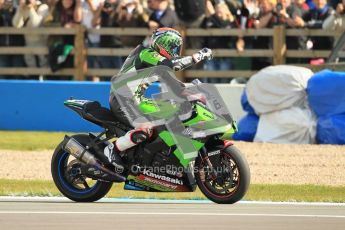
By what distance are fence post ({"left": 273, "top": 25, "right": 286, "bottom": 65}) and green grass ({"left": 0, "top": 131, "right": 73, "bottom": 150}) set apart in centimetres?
395

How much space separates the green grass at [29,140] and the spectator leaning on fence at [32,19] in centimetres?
222

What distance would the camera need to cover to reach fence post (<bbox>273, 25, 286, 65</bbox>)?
18.1 meters

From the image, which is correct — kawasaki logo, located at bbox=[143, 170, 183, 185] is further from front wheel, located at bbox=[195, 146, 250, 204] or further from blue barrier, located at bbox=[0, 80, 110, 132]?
blue barrier, located at bbox=[0, 80, 110, 132]

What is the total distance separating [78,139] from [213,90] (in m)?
1.40

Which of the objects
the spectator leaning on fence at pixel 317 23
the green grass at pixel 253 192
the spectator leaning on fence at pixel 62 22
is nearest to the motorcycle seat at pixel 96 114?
the green grass at pixel 253 192

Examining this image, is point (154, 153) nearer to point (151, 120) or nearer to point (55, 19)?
point (151, 120)

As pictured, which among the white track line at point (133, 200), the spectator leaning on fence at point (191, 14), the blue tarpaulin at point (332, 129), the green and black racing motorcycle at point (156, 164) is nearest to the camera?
the green and black racing motorcycle at point (156, 164)

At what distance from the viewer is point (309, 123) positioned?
1602 cm

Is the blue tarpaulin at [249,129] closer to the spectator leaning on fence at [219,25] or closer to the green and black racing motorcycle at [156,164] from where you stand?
the spectator leaning on fence at [219,25]

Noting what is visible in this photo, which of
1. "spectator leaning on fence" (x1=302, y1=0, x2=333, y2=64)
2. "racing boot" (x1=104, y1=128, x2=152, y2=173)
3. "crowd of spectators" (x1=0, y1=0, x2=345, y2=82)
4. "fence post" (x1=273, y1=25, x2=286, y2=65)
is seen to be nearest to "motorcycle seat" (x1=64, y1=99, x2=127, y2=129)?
"racing boot" (x1=104, y1=128, x2=152, y2=173)

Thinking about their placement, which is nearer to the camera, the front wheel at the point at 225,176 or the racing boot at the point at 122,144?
the front wheel at the point at 225,176

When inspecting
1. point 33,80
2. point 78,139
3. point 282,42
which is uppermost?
point 78,139

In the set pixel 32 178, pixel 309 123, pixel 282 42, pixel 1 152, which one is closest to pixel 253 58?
pixel 282 42

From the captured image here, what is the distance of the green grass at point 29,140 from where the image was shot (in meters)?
16.2
